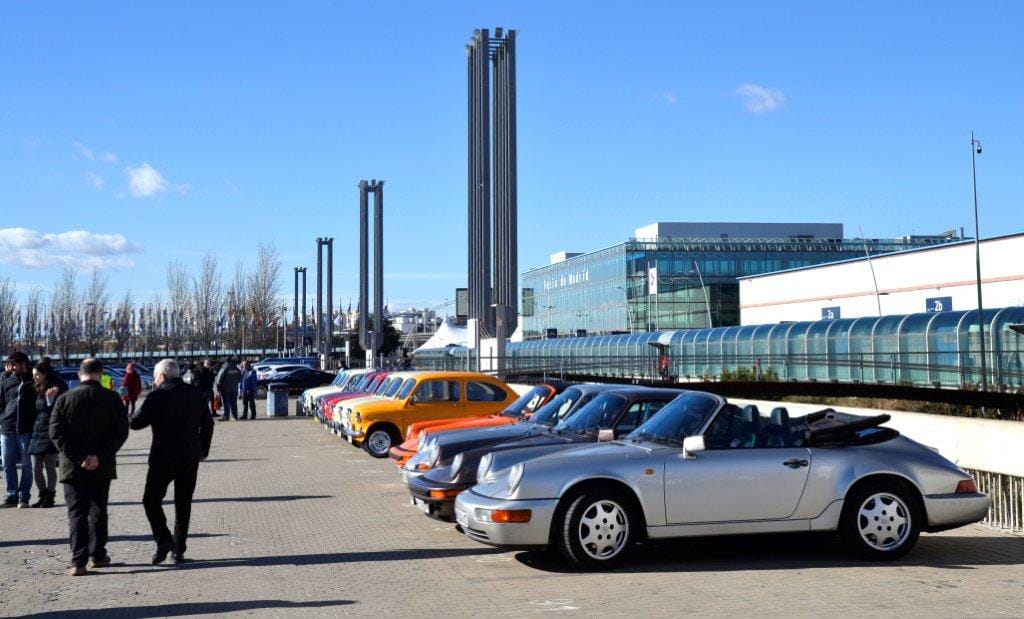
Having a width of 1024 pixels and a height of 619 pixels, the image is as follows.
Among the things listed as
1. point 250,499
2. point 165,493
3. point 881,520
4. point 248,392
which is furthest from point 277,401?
point 881,520

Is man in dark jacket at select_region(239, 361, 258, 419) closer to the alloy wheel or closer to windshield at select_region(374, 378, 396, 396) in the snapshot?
windshield at select_region(374, 378, 396, 396)

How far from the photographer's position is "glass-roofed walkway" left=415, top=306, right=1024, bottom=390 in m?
28.7

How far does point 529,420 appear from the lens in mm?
13594

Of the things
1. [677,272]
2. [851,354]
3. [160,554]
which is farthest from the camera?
[677,272]

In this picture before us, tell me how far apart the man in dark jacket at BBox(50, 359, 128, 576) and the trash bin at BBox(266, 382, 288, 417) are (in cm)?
2709

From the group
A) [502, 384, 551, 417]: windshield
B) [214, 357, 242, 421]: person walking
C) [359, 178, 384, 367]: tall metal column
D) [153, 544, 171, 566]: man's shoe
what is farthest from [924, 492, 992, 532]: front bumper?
[359, 178, 384, 367]: tall metal column

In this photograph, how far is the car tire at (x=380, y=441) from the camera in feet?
65.9

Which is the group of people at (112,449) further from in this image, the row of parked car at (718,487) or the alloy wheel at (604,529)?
the alloy wheel at (604,529)

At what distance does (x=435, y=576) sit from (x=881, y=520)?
3.61 meters

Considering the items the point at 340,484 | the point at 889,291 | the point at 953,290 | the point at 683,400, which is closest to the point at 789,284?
the point at 889,291

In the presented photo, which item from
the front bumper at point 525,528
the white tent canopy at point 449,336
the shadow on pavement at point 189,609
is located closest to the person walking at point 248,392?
the front bumper at point 525,528

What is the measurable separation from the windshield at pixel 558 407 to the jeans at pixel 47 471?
18.6 feet

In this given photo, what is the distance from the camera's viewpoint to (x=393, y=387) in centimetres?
2241

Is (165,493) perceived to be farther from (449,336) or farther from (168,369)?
(449,336)
